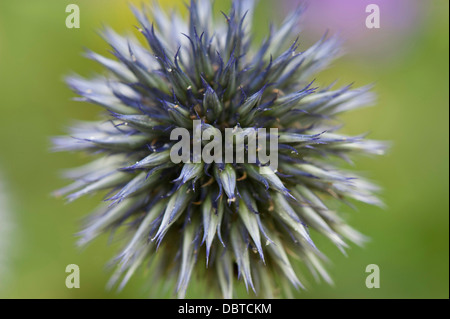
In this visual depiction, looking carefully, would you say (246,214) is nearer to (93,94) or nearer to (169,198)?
(169,198)

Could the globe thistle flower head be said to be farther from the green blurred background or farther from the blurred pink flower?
the blurred pink flower

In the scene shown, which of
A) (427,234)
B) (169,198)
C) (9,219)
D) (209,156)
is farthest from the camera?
(427,234)

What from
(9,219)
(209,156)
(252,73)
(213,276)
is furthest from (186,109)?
(9,219)

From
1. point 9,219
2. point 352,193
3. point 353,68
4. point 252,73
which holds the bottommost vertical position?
point 9,219

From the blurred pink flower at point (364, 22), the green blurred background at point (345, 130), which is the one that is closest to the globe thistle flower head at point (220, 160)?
the green blurred background at point (345, 130)

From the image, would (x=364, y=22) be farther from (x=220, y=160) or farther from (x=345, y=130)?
(x=220, y=160)

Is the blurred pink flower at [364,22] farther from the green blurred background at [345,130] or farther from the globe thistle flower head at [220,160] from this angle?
the globe thistle flower head at [220,160]
